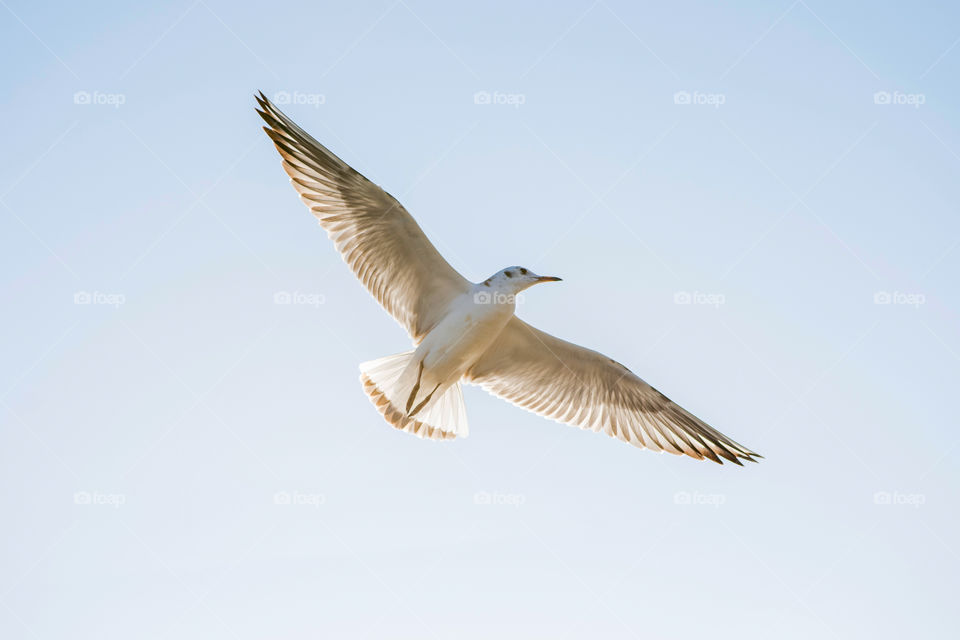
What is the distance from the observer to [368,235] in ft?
34.1

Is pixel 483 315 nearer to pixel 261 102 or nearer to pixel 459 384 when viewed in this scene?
pixel 459 384

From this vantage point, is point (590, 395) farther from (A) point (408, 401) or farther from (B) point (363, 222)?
(B) point (363, 222)

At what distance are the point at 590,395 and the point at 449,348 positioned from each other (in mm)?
2309

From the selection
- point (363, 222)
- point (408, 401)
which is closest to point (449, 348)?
point (408, 401)

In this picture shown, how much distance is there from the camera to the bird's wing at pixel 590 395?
37.3 feet

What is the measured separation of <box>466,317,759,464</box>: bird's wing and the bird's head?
1.00 metres

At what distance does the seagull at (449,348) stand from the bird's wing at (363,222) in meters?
0.01

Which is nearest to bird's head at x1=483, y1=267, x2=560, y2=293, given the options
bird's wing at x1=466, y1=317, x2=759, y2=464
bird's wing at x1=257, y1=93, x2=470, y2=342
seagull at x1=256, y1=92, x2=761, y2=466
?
seagull at x1=256, y1=92, x2=761, y2=466

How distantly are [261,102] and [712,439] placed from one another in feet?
20.5

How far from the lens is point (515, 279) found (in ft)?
33.5

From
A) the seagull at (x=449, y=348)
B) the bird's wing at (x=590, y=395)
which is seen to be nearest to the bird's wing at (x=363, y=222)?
the seagull at (x=449, y=348)

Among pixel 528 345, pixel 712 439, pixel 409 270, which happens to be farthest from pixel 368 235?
pixel 712 439

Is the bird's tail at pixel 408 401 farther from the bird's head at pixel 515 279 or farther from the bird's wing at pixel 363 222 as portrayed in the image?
the bird's head at pixel 515 279

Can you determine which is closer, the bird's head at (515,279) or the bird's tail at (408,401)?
the bird's head at (515,279)
